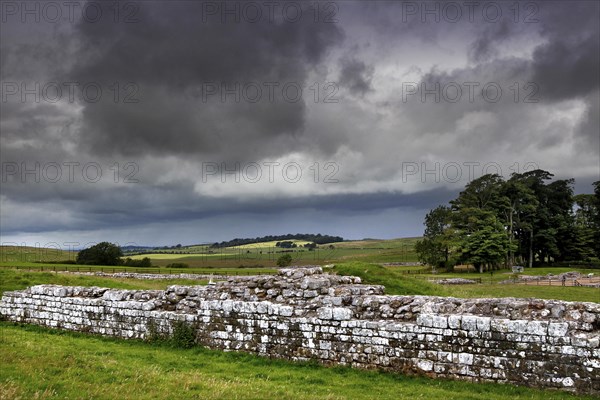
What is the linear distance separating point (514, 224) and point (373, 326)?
7147 centimetres

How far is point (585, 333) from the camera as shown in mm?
8859

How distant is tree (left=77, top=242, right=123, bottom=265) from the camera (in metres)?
79.7

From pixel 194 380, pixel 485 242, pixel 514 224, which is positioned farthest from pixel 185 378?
pixel 514 224

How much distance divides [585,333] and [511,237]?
6869 centimetres

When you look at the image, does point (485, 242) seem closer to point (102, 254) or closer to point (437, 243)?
point (437, 243)

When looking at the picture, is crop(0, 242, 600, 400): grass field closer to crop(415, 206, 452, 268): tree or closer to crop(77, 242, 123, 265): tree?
crop(415, 206, 452, 268): tree

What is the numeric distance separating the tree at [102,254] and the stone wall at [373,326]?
70016 mm

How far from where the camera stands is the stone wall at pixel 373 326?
29.6ft

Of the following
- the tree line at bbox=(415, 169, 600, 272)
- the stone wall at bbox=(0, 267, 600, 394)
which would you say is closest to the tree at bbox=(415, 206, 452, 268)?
the tree line at bbox=(415, 169, 600, 272)

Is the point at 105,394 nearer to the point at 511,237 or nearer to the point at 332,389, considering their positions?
the point at 332,389

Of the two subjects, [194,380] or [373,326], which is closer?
[194,380]

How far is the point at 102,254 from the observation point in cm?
8056

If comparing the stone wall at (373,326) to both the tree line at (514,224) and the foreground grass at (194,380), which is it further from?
the tree line at (514,224)

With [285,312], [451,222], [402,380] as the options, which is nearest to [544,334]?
[402,380]
